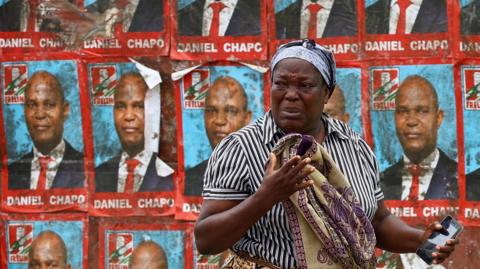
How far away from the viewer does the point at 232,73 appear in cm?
511

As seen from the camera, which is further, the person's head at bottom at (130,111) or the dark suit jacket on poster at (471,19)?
the person's head at bottom at (130,111)

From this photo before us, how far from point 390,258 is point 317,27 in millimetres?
1164

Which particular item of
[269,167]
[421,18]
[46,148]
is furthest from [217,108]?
[269,167]

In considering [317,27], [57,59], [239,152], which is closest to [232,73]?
[317,27]

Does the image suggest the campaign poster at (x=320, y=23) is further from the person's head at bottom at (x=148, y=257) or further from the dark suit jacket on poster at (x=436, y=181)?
the person's head at bottom at (x=148, y=257)

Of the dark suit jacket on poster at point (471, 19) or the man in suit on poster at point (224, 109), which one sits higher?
the dark suit jacket on poster at point (471, 19)

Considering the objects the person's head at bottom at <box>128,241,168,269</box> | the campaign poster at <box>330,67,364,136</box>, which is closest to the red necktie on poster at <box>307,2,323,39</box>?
the campaign poster at <box>330,67,364,136</box>

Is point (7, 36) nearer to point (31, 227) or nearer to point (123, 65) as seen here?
point (123, 65)

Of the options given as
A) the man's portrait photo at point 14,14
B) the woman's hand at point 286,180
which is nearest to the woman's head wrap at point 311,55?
the woman's hand at point 286,180

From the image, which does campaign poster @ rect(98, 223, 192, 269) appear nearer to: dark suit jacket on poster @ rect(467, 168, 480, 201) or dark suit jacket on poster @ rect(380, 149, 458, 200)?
dark suit jacket on poster @ rect(380, 149, 458, 200)

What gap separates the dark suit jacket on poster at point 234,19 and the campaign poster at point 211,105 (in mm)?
172

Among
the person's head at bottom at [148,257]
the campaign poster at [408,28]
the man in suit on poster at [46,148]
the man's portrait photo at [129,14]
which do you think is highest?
the man's portrait photo at [129,14]

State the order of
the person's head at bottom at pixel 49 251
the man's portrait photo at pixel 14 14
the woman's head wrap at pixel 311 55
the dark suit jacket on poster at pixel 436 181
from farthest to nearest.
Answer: the person's head at bottom at pixel 49 251 → the man's portrait photo at pixel 14 14 → the dark suit jacket on poster at pixel 436 181 → the woman's head wrap at pixel 311 55

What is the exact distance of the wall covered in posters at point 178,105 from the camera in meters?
4.93
